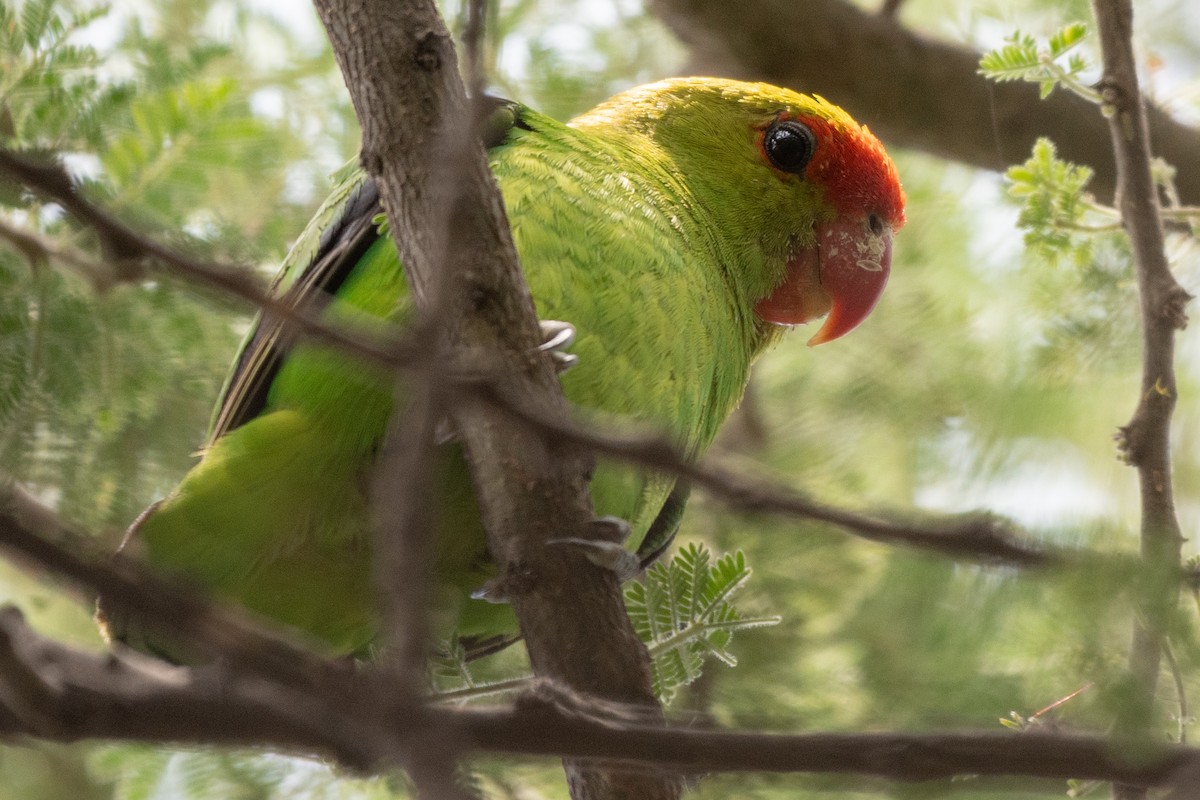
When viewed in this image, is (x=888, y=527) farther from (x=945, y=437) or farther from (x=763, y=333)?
(x=945, y=437)

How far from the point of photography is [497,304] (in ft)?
6.46

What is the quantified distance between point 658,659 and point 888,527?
1.44 meters

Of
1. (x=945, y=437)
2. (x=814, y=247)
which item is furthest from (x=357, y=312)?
(x=945, y=437)

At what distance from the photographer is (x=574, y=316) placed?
8.09 feet

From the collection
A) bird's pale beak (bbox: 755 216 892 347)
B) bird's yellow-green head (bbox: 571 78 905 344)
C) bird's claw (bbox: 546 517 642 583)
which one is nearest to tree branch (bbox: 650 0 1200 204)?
bird's yellow-green head (bbox: 571 78 905 344)

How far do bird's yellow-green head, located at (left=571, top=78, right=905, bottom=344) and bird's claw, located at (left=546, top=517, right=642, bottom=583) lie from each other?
1.20 meters

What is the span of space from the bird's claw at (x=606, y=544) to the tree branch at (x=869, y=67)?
2603 mm

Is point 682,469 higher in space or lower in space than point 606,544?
higher

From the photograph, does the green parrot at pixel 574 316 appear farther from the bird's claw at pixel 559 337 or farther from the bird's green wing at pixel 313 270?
the bird's claw at pixel 559 337

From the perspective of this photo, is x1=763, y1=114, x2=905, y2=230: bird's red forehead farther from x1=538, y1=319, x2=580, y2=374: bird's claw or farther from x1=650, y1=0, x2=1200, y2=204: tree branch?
x1=538, y1=319, x2=580, y2=374: bird's claw

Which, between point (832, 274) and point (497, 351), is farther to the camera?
point (832, 274)

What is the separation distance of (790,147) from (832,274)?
0.36 meters

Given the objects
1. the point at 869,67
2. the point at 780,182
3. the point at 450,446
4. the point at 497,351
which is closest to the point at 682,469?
the point at 497,351

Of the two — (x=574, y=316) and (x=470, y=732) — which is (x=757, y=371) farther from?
(x=470, y=732)
